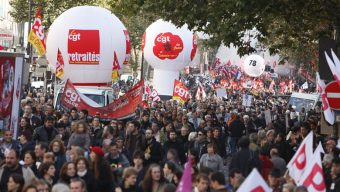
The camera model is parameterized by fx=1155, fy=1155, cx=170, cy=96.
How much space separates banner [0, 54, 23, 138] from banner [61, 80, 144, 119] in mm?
7034

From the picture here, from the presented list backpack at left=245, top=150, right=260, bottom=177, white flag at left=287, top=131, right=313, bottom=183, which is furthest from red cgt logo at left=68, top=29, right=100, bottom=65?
white flag at left=287, top=131, right=313, bottom=183

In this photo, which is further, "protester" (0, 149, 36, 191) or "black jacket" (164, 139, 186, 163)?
"black jacket" (164, 139, 186, 163)

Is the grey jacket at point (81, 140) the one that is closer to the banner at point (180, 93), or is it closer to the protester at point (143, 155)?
the protester at point (143, 155)

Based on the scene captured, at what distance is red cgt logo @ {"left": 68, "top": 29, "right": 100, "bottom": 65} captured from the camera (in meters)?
40.2

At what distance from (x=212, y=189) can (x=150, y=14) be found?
15872 millimetres

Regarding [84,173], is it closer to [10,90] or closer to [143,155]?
[143,155]

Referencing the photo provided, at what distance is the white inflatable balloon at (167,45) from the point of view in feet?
170

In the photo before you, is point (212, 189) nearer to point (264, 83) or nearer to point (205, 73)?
point (264, 83)

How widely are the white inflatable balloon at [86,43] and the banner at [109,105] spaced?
454 inches

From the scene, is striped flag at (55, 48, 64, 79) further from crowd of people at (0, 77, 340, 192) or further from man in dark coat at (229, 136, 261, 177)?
man in dark coat at (229, 136, 261, 177)

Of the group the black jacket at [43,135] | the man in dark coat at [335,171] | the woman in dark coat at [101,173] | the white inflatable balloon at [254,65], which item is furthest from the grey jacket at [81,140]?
the white inflatable balloon at [254,65]

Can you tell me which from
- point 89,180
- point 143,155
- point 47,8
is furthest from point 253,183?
point 47,8

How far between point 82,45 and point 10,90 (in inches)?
755

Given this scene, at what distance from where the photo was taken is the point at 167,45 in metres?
52.2
